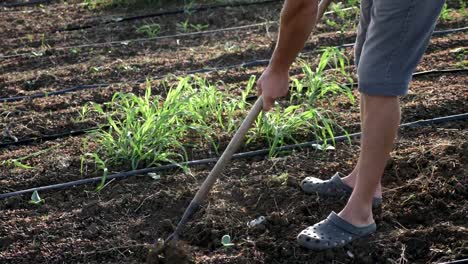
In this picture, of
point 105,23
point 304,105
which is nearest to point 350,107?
point 304,105

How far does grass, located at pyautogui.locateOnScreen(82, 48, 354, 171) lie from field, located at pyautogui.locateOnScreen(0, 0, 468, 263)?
0.04ft

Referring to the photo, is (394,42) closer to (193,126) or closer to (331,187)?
(331,187)

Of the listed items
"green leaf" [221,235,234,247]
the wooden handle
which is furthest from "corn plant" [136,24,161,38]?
"green leaf" [221,235,234,247]

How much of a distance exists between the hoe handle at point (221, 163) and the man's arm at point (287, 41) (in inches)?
3.4

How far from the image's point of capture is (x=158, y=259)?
2.99 metres

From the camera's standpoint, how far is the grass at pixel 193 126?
385cm

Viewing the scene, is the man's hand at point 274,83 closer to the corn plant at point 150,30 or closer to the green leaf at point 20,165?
the green leaf at point 20,165

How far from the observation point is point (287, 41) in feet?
8.81

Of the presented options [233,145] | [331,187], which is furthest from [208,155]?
[233,145]

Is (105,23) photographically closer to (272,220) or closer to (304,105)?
(304,105)

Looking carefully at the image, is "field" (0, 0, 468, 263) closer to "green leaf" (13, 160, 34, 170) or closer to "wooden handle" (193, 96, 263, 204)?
"green leaf" (13, 160, 34, 170)

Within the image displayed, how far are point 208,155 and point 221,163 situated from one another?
0.87m

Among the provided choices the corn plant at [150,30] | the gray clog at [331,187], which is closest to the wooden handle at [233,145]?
the gray clog at [331,187]

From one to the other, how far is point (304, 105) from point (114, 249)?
160 cm
